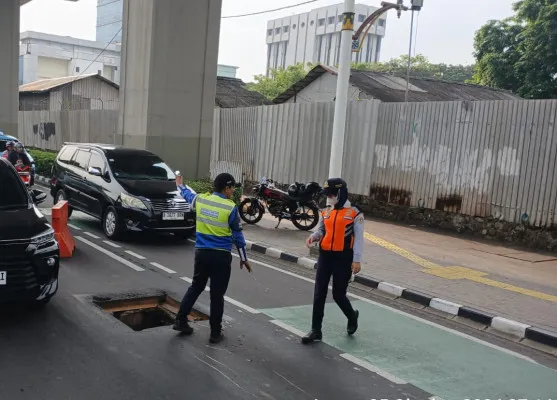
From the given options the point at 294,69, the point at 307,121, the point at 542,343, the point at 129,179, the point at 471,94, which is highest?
the point at 294,69

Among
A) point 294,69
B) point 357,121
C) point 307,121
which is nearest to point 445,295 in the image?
point 357,121

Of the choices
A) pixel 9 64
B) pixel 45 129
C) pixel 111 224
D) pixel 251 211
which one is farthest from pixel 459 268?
pixel 45 129

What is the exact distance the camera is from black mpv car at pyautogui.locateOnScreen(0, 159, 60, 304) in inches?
190

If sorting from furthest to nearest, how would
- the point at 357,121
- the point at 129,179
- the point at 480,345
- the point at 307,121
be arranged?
the point at 307,121 → the point at 357,121 → the point at 129,179 → the point at 480,345

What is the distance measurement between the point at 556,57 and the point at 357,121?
16.4 metres

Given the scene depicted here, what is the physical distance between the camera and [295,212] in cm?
1183

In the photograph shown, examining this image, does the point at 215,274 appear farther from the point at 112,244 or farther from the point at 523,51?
the point at 523,51

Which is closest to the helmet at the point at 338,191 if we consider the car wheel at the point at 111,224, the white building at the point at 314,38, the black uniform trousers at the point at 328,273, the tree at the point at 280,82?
the black uniform trousers at the point at 328,273

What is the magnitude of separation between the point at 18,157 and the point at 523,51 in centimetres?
2436

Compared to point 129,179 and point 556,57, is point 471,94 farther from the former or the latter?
point 129,179

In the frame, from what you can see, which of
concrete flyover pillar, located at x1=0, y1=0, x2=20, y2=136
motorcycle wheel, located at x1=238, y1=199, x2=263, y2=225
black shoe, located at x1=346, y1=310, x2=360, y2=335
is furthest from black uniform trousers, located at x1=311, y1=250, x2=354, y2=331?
concrete flyover pillar, located at x1=0, y1=0, x2=20, y2=136

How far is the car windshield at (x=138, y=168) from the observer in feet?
33.8

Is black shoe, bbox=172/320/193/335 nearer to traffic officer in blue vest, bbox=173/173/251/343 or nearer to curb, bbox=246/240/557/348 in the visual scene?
traffic officer in blue vest, bbox=173/173/251/343

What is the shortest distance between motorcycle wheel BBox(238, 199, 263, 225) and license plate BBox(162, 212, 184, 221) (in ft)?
8.26
